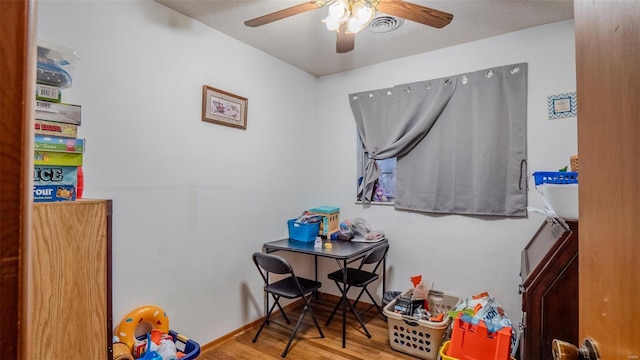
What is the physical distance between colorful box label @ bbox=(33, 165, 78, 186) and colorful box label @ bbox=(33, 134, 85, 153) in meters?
0.07

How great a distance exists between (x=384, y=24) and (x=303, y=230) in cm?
189

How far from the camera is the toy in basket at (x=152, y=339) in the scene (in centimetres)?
179

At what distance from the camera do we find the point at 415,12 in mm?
1663

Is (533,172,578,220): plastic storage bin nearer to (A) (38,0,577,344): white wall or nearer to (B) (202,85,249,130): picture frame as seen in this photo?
(A) (38,0,577,344): white wall

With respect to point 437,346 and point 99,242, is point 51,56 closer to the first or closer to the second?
point 99,242

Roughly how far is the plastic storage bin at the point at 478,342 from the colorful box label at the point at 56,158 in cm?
221

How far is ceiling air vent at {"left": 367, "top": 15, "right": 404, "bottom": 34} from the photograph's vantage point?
7.37 ft

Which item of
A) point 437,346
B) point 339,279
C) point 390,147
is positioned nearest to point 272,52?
point 390,147

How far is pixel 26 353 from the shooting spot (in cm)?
37

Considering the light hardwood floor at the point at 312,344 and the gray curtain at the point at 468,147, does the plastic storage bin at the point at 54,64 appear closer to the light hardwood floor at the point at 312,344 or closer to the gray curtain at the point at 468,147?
the light hardwood floor at the point at 312,344

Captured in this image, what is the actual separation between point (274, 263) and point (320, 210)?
38.0 inches

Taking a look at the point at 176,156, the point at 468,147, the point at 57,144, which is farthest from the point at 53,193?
the point at 468,147

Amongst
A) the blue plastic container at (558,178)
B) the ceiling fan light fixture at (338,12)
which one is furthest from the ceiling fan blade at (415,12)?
the blue plastic container at (558,178)

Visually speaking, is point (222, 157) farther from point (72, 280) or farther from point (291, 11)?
point (72, 280)
